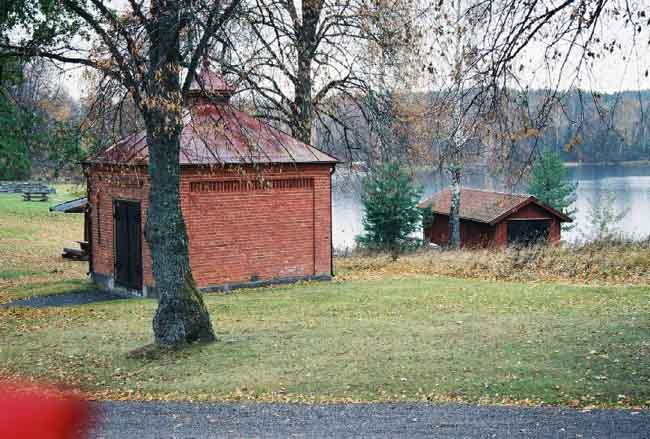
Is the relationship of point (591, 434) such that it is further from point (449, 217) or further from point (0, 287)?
point (449, 217)

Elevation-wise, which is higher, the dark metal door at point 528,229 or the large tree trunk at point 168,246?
the large tree trunk at point 168,246

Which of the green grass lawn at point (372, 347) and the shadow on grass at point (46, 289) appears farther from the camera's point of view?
the shadow on grass at point (46, 289)

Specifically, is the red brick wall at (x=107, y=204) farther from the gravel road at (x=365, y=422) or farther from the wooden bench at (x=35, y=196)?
the wooden bench at (x=35, y=196)

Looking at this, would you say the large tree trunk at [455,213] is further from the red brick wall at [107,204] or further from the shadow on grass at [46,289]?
the shadow on grass at [46,289]

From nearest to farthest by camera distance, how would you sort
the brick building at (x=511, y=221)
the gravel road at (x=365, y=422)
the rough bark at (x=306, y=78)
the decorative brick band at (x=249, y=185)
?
the gravel road at (x=365, y=422), the decorative brick band at (x=249, y=185), the rough bark at (x=306, y=78), the brick building at (x=511, y=221)

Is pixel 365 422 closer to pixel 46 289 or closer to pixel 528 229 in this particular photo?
pixel 46 289

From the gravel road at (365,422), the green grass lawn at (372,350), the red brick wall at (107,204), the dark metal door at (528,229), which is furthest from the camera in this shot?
the dark metal door at (528,229)

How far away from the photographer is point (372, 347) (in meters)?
11.0

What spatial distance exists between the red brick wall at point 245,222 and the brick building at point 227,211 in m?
0.02

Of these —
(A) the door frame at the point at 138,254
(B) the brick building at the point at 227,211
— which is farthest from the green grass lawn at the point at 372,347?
(B) the brick building at the point at 227,211

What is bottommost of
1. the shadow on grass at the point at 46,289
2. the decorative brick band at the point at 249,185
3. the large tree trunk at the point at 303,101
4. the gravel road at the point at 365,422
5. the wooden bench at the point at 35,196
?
the shadow on grass at the point at 46,289

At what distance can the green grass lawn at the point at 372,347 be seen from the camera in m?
8.82

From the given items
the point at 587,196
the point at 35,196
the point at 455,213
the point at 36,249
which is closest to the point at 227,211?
the point at 36,249

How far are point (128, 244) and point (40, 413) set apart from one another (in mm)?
11160
